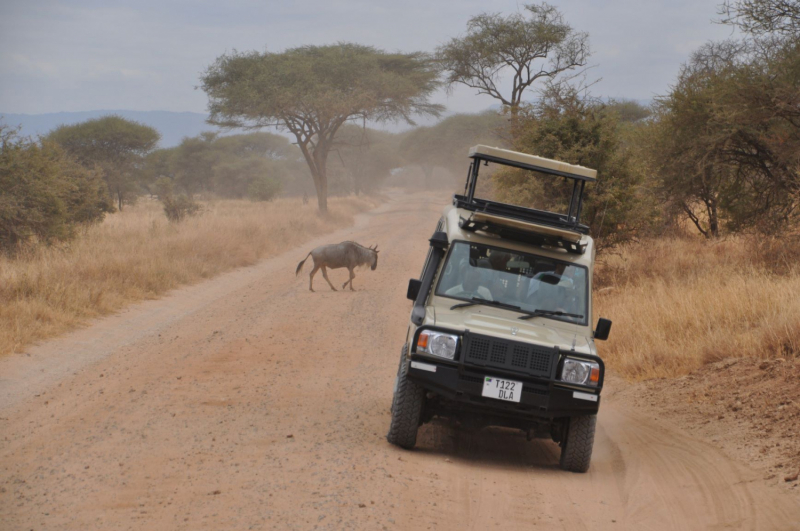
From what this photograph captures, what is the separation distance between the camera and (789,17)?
45.6 feet

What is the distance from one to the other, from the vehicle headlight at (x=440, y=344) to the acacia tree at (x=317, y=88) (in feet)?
86.6

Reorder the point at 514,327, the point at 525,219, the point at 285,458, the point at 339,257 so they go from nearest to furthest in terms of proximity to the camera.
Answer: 1. the point at 285,458
2. the point at 514,327
3. the point at 525,219
4. the point at 339,257

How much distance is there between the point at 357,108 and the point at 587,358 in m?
28.5

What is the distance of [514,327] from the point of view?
5.67m

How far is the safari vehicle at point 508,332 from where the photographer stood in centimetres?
536

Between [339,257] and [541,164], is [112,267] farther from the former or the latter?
[541,164]

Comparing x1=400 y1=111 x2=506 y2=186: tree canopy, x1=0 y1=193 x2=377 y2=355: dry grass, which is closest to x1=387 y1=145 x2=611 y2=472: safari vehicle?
x1=0 y1=193 x2=377 y2=355: dry grass

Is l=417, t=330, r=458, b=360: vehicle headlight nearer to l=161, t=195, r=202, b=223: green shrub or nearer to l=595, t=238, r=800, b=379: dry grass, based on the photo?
l=595, t=238, r=800, b=379: dry grass

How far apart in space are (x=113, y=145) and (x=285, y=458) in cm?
3624

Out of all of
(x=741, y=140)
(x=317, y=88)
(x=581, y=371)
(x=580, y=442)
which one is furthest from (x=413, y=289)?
(x=317, y=88)

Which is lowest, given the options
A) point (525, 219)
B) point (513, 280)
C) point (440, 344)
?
point (440, 344)

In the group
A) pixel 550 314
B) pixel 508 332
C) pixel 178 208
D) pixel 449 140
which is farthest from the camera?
pixel 449 140

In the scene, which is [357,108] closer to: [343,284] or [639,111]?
[639,111]

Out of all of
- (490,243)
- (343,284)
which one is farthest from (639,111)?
(490,243)
